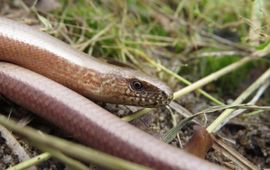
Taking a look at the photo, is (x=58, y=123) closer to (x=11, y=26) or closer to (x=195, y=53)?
(x=11, y=26)

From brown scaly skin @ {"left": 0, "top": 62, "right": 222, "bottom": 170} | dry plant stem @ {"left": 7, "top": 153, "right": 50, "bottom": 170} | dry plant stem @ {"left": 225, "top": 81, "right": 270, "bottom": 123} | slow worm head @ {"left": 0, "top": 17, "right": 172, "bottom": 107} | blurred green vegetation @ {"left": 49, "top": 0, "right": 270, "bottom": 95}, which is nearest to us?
brown scaly skin @ {"left": 0, "top": 62, "right": 222, "bottom": 170}

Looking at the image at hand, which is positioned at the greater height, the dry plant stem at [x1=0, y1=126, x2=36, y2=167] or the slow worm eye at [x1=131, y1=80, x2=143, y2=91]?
the slow worm eye at [x1=131, y1=80, x2=143, y2=91]

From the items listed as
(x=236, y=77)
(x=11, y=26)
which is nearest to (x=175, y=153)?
(x=11, y=26)

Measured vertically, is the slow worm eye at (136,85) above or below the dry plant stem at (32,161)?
above

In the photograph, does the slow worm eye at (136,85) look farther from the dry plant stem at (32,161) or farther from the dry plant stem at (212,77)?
the dry plant stem at (32,161)

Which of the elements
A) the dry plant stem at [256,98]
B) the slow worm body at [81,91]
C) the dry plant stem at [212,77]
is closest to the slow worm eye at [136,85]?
the slow worm body at [81,91]

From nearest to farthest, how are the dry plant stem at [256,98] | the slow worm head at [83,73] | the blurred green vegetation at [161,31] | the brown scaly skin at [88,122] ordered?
the brown scaly skin at [88,122] < the slow worm head at [83,73] < the dry plant stem at [256,98] < the blurred green vegetation at [161,31]

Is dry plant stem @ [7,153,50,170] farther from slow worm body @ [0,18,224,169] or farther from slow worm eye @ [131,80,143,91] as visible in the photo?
slow worm eye @ [131,80,143,91]

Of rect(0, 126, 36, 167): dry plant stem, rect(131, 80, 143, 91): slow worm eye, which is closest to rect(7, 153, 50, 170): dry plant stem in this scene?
rect(0, 126, 36, 167): dry plant stem

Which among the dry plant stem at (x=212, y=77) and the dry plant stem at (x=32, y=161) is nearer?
the dry plant stem at (x=32, y=161)
